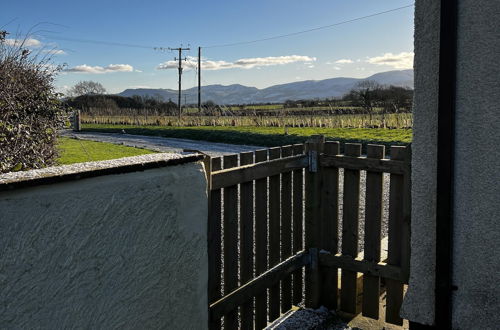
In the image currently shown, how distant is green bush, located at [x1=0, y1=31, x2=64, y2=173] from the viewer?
5.68 m

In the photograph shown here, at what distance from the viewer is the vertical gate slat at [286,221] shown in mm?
3561

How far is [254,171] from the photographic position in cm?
311

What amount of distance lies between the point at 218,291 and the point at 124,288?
921 mm

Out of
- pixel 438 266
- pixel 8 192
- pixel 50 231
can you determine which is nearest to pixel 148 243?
pixel 50 231

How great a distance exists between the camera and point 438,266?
246 cm

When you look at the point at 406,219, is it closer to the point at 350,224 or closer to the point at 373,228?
the point at 373,228

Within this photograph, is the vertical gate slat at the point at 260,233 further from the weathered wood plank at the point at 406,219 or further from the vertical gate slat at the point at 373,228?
the weathered wood plank at the point at 406,219

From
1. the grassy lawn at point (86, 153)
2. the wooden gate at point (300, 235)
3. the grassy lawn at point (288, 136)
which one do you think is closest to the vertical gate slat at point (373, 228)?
the wooden gate at point (300, 235)

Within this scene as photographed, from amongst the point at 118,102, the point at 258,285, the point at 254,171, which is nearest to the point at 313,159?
the point at 254,171

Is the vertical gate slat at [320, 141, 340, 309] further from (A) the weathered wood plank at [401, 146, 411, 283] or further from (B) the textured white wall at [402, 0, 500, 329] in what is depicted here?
(B) the textured white wall at [402, 0, 500, 329]

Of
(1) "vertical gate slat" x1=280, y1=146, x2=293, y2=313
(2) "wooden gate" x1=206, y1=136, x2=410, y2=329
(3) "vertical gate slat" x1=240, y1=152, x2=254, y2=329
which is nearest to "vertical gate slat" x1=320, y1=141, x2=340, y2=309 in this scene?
(2) "wooden gate" x1=206, y1=136, x2=410, y2=329

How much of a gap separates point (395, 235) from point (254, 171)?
1290mm

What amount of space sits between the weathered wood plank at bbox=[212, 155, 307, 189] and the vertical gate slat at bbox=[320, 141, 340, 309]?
0.24 meters

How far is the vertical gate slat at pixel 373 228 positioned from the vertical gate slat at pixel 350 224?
0.09 meters
